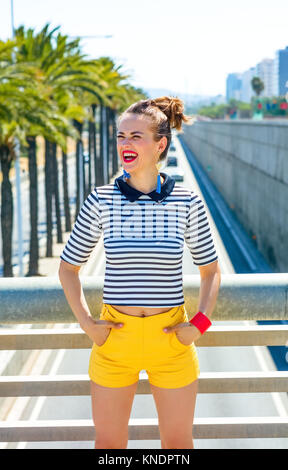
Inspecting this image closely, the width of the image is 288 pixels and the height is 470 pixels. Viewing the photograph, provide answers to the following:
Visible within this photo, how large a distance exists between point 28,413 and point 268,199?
20086mm

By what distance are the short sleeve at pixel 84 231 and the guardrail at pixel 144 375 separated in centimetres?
41

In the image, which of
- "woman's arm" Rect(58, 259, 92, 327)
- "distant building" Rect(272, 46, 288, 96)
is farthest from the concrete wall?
"woman's arm" Rect(58, 259, 92, 327)

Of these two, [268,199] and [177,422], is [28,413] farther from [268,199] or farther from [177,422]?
[268,199]

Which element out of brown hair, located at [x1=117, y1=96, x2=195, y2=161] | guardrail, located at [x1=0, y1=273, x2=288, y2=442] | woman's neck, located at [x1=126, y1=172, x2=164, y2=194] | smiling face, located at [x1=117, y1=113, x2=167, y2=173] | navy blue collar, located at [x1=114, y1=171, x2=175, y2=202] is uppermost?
brown hair, located at [x1=117, y1=96, x2=195, y2=161]

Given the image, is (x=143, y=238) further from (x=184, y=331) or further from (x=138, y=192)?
(x=184, y=331)

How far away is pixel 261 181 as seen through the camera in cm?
3173

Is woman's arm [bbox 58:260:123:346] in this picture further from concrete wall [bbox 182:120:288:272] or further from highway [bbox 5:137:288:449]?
concrete wall [bbox 182:120:288:272]

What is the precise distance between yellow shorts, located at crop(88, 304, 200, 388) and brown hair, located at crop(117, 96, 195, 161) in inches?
31.9

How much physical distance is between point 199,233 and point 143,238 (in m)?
0.29

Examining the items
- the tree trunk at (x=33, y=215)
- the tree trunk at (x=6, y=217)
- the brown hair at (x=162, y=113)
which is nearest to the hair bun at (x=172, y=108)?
the brown hair at (x=162, y=113)

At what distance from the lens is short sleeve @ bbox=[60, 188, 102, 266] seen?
10.2 feet

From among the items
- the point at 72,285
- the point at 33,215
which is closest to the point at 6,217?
the point at 33,215

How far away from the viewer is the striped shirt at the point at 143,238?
9.84ft

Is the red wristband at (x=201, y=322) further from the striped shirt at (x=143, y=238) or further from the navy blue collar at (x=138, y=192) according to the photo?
the navy blue collar at (x=138, y=192)
